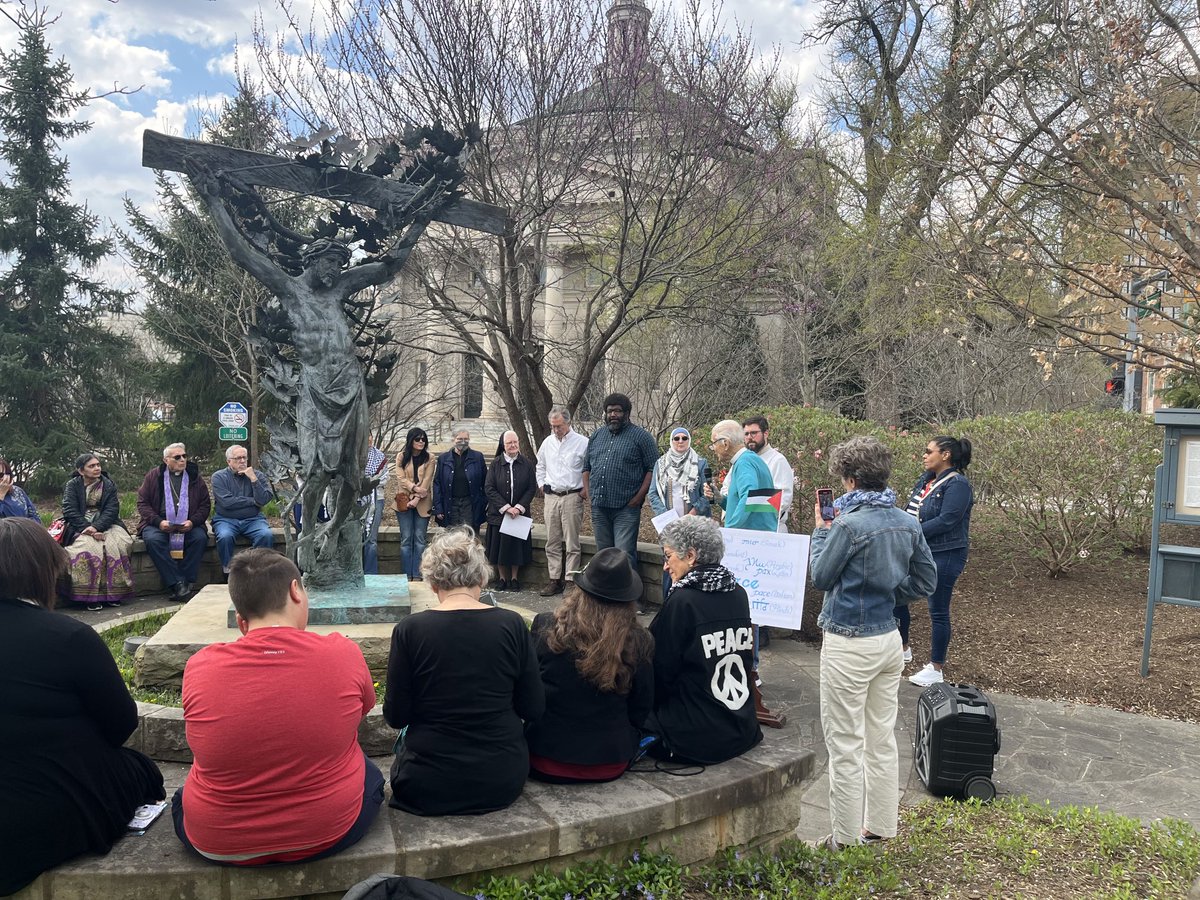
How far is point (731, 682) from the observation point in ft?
12.8

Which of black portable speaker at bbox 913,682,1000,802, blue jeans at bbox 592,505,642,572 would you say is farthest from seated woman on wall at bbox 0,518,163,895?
blue jeans at bbox 592,505,642,572

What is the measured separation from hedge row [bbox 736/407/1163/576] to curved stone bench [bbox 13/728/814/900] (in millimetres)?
5090

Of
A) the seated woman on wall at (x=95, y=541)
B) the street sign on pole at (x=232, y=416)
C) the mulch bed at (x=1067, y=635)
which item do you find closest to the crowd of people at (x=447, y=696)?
the mulch bed at (x=1067, y=635)

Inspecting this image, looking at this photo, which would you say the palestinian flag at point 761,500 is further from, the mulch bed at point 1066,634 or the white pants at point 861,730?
the white pants at point 861,730

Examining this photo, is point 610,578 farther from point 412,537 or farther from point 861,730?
point 412,537

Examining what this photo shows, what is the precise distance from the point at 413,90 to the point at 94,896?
9.18 m

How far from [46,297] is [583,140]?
14551 millimetres

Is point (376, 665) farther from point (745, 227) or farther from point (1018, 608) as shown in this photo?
point (745, 227)

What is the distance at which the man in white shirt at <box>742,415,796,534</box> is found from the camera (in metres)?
7.11

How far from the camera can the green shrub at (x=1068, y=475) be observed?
9062 mm

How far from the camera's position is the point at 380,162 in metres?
5.52

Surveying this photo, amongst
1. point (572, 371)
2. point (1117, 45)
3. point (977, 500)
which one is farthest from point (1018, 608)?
point (572, 371)

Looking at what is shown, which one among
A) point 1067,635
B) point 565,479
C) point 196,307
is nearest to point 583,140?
point 565,479

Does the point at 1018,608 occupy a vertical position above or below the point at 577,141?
below
